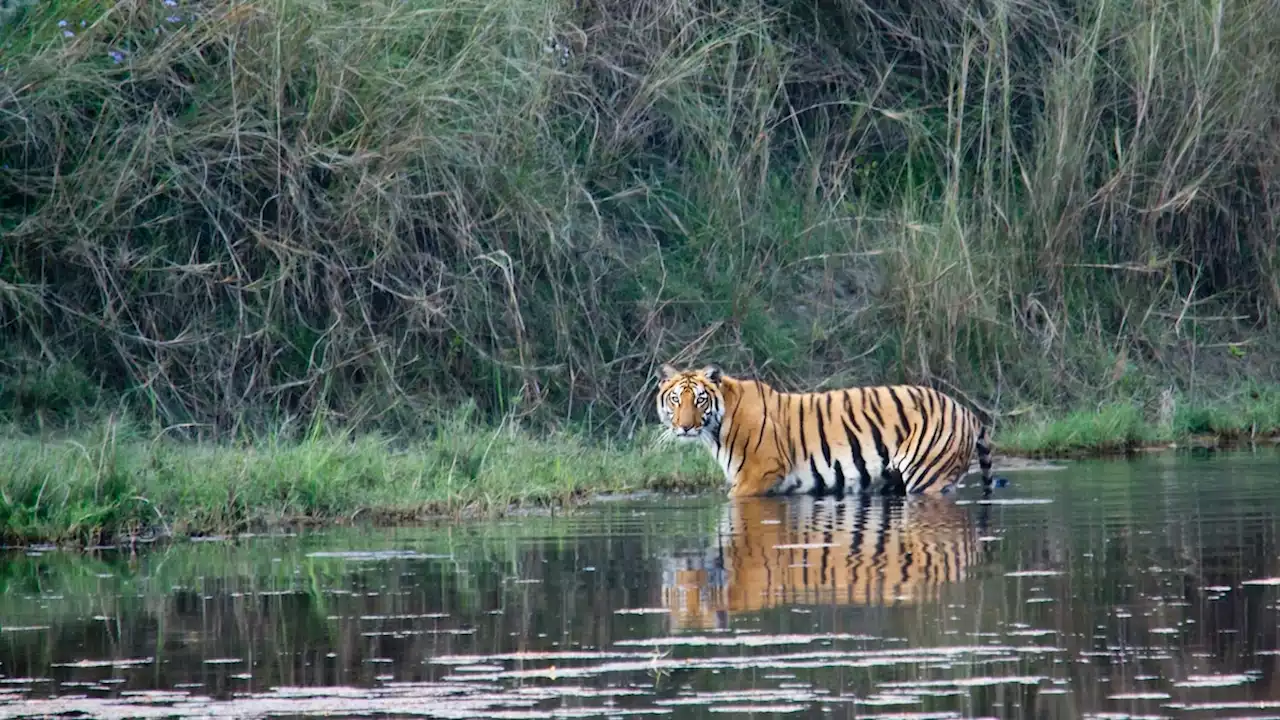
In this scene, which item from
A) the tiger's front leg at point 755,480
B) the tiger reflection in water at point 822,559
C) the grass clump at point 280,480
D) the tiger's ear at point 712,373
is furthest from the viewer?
the tiger's ear at point 712,373

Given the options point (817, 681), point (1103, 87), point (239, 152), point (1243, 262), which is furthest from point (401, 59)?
point (817, 681)

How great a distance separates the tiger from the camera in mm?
12273

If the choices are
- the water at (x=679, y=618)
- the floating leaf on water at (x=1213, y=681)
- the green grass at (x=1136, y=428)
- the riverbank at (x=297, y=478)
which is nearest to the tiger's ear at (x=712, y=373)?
the riverbank at (x=297, y=478)

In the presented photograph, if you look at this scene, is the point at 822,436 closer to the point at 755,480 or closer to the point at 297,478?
the point at 755,480

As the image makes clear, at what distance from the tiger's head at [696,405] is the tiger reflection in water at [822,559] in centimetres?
102

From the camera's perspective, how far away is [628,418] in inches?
554

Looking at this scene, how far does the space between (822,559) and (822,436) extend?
3952mm

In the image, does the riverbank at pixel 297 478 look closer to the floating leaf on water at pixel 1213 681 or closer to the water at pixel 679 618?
the water at pixel 679 618

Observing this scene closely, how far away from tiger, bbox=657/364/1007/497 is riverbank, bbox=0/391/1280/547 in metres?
0.36

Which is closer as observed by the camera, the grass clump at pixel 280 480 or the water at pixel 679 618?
the water at pixel 679 618

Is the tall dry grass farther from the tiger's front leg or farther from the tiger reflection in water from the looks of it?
the tiger reflection in water

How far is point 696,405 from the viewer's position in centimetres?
1238

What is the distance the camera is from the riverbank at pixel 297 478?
31.7 feet

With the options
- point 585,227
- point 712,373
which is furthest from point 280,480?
point 585,227
